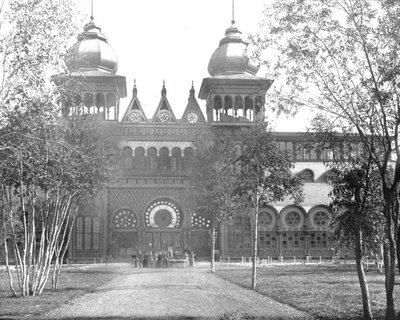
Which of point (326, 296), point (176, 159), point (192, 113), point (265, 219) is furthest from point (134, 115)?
point (326, 296)

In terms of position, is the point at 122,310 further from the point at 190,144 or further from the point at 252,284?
the point at 190,144

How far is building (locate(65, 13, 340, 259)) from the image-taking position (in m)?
65.6

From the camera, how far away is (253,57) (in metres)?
21.7

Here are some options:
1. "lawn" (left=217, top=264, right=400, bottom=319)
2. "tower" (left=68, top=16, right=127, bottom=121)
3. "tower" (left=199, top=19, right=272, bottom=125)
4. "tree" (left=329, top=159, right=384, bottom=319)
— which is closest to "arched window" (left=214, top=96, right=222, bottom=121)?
"tower" (left=199, top=19, right=272, bottom=125)

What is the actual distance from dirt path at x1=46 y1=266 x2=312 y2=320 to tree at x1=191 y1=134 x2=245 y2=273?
16.2 m

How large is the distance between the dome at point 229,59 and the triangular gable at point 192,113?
11.1 feet

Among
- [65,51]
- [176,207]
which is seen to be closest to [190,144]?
[176,207]

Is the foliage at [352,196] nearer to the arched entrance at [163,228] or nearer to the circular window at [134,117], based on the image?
the arched entrance at [163,228]

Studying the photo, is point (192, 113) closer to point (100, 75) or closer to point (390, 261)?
point (100, 75)

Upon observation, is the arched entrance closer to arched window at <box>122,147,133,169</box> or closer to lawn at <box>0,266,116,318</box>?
arched window at <box>122,147,133,169</box>

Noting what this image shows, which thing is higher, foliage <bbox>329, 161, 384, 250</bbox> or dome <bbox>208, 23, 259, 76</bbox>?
dome <bbox>208, 23, 259, 76</bbox>

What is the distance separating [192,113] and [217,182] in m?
22.1

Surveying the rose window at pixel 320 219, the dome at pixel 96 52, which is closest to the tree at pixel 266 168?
the rose window at pixel 320 219

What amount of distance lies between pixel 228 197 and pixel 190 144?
19937 mm
